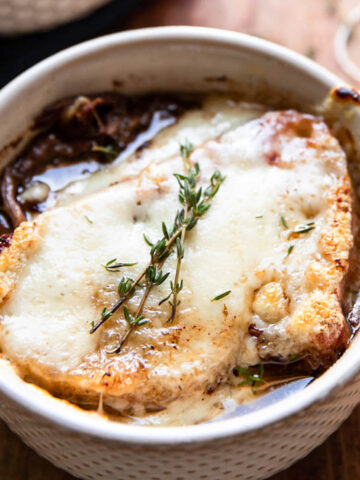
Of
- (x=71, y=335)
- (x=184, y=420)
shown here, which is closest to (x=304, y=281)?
(x=184, y=420)

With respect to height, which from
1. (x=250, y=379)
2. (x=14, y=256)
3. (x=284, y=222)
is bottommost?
(x=250, y=379)

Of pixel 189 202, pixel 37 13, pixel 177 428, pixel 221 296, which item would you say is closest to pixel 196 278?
pixel 221 296

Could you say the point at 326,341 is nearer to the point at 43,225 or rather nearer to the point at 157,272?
the point at 157,272

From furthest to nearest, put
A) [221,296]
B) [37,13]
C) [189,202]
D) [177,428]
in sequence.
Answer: [37,13]
[189,202]
[221,296]
[177,428]

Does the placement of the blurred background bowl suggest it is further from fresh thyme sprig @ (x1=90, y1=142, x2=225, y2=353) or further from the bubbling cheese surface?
fresh thyme sprig @ (x1=90, y1=142, x2=225, y2=353)

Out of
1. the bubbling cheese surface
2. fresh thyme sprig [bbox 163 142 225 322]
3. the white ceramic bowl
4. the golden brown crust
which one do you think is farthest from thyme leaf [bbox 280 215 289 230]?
the golden brown crust

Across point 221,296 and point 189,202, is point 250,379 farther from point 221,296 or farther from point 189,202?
point 189,202
